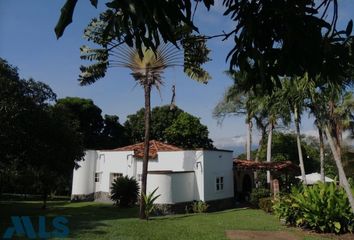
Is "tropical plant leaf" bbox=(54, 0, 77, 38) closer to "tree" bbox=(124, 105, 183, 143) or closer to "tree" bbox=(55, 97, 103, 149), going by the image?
"tree" bbox=(55, 97, 103, 149)

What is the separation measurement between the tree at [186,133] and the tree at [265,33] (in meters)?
39.8

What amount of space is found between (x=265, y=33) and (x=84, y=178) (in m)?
26.8

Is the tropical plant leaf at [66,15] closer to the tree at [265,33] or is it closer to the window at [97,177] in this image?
the tree at [265,33]

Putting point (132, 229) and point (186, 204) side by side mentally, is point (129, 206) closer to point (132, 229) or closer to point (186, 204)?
point (186, 204)

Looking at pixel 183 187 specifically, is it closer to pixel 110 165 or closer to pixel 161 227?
pixel 110 165

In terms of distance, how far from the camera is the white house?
22.9 meters

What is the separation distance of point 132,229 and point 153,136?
30987 millimetres

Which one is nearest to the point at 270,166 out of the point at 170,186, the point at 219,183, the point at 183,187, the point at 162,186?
the point at 219,183

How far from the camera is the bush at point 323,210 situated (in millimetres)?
14516

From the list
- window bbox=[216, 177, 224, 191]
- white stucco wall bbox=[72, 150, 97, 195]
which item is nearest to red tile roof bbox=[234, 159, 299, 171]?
window bbox=[216, 177, 224, 191]

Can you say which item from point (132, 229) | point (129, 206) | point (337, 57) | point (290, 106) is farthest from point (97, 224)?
point (337, 57)

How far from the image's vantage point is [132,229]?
1470 cm

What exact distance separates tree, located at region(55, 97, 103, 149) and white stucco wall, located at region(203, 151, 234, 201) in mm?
18268

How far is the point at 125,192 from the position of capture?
77.4 feet
